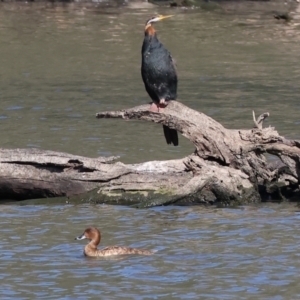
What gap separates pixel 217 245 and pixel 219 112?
7.64m

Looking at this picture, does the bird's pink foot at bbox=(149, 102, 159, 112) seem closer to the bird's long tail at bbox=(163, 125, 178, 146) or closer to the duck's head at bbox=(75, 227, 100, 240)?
the bird's long tail at bbox=(163, 125, 178, 146)

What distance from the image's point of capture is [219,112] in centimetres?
1633

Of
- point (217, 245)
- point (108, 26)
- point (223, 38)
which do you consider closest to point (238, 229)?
point (217, 245)

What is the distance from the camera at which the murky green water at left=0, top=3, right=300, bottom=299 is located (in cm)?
793

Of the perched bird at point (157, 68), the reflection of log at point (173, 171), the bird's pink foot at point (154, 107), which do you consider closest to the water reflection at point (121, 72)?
the perched bird at point (157, 68)

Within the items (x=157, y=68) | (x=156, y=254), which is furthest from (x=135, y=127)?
(x=156, y=254)

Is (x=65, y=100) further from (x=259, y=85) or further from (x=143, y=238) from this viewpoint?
(x=143, y=238)

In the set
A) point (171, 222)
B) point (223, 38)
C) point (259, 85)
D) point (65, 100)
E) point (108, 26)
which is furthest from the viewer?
point (108, 26)

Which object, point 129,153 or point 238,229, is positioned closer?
point 238,229

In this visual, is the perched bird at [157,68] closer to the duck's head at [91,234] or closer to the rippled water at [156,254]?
the rippled water at [156,254]

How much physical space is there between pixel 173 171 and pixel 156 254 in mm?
2161

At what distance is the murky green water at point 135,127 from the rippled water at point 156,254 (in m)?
0.01

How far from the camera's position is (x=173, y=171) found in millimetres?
10602

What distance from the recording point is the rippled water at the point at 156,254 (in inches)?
302
